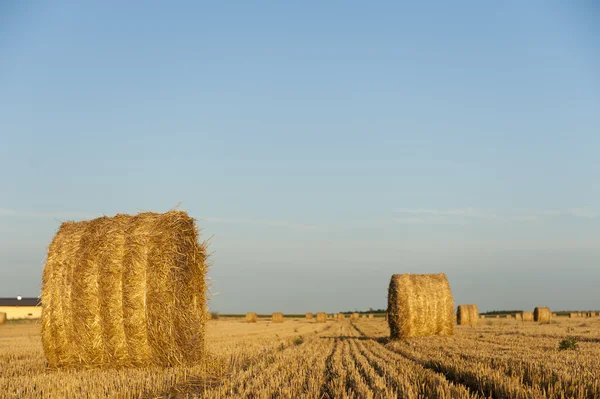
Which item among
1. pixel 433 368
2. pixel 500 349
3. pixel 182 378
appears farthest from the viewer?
pixel 500 349

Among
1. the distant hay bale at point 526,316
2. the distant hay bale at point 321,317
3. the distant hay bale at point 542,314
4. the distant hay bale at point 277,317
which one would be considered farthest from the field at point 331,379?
the distant hay bale at point 321,317

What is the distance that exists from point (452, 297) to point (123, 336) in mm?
14888

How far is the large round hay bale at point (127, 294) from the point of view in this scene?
9836 mm

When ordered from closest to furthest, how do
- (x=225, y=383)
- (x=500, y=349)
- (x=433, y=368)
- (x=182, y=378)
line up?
(x=225, y=383)
(x=182, y=378)
(x=433, y=368)
(x=500, y=349)

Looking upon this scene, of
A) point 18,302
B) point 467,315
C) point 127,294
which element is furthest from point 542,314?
point 18,302

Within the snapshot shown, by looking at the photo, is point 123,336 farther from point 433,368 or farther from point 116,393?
point 433,368

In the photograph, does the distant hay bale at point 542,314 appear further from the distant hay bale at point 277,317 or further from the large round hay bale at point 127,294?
the large round hay bale at point 127,294

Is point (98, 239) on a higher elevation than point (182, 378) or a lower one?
higher

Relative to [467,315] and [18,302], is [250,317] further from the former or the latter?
[18,302]

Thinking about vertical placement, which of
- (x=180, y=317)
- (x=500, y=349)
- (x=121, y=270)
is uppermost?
(x=121, y=270)

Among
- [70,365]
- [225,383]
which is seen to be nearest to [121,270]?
[70,365]

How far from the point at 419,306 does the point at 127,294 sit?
12737mm

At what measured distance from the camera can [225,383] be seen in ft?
24.8

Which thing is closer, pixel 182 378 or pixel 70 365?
pixel 182 378
